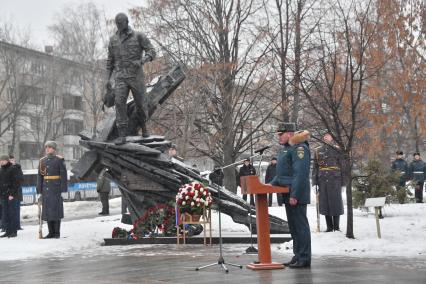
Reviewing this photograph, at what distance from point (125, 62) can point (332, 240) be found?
591 centimetres

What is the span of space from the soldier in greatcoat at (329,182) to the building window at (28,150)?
5126 centimetres

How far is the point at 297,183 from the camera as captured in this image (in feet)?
28.4

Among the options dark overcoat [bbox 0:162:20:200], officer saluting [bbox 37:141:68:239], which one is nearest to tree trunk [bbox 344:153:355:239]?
officer saluting [bbox 37:141:68:239]

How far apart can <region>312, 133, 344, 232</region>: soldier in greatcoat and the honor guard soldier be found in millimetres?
4036

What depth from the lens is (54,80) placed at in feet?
171

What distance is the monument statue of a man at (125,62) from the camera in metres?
14.0

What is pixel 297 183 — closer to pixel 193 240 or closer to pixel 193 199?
pixel 193 199

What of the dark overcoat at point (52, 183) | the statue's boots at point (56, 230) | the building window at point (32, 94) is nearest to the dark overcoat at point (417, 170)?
the dark overcoat at point (52, 183)

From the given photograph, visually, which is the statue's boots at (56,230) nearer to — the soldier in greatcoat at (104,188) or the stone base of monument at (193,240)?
the stone base of monument at (193,240)

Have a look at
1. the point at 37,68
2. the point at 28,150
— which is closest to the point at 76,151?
the point at 28,150

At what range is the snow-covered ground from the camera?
10.5 m

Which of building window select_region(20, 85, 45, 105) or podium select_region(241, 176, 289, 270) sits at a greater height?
building window select_region(20, 85, 45, 105)

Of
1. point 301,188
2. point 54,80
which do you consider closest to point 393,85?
point 301,188

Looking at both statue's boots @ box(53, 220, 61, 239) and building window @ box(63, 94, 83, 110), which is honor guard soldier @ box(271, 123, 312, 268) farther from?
building window @ box(63, 94, 83, 110)
